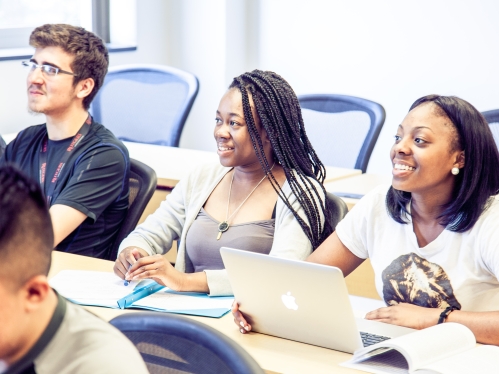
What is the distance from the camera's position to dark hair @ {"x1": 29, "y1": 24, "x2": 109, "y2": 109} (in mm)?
2531

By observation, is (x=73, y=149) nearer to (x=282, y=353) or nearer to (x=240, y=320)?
(x=240, y=320)

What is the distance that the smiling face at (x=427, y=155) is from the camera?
1.81 m

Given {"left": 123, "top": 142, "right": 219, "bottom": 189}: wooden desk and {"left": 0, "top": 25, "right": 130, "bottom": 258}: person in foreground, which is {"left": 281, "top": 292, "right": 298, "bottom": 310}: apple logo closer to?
{"left": 0, "top": 25, "right": 130, "bottom": 258}: person in foreground

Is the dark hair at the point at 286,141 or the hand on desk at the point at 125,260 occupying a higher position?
the dark hair at the point at 286,141

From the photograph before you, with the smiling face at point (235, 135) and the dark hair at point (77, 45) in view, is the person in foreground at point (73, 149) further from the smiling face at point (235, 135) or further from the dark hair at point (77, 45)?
the smiling face at point (235, 135)

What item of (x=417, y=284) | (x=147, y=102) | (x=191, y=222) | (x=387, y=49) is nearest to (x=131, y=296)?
(x=191, y=222)

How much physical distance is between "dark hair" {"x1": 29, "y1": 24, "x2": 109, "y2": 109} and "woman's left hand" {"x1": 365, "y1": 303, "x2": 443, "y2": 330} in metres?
1.30

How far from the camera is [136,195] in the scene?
238cm

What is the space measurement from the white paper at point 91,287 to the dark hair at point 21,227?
3.06ft

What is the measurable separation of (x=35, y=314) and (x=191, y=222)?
1305mm

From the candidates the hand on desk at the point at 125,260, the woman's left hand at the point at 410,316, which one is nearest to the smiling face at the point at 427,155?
the woman's left hand at the point at 410,316

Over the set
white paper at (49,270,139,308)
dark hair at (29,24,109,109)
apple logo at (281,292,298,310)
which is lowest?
white paper at (49,270,139,308)

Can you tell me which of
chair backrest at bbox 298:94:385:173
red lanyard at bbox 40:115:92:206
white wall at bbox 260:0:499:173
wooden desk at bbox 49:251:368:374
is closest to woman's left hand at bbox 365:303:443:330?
wooden desk at bbox 49:251:368:374

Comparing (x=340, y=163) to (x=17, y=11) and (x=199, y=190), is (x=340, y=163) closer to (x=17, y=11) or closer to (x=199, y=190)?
(x=199, y=190)
